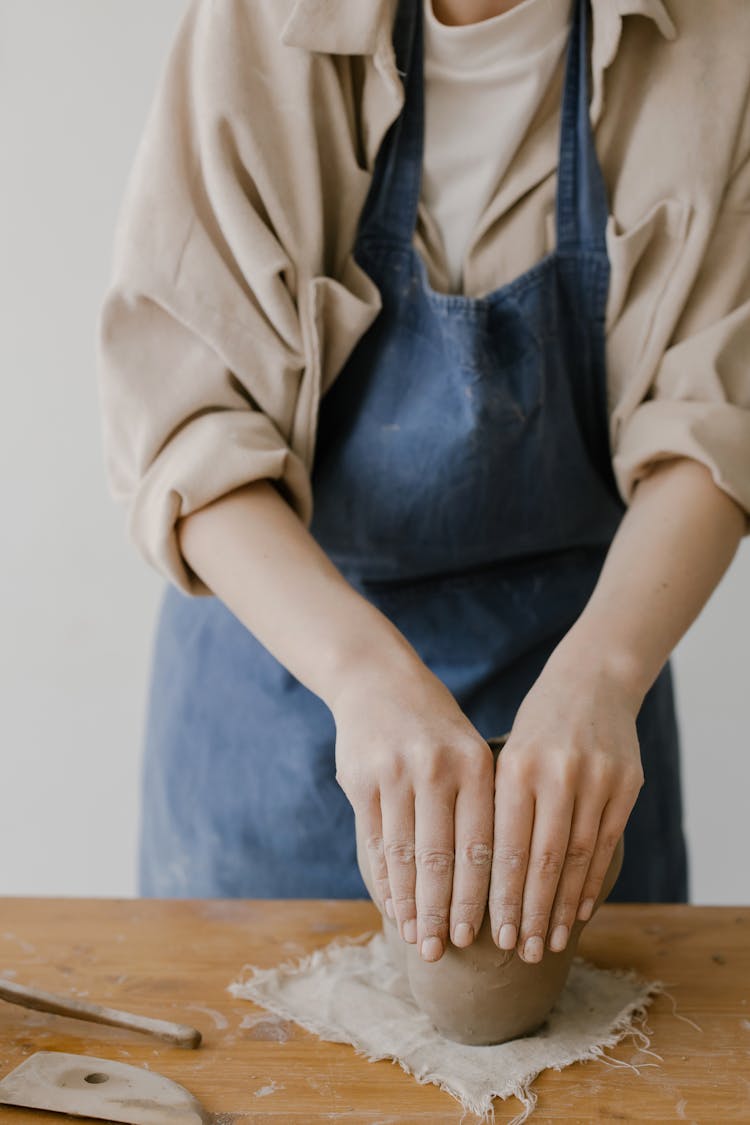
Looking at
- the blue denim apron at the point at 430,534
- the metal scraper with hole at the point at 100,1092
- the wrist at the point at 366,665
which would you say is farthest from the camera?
the blue denim apron at the point at 430,534

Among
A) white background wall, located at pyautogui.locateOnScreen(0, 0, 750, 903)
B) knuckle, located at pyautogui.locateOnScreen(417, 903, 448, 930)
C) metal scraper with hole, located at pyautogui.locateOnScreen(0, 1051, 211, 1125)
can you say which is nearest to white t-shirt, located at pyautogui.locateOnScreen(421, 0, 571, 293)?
knuckle, located at pyautogui.locateOnScreen(417, 903, 448, 930)

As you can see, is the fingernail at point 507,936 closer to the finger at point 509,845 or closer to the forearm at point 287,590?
the finger at point 509,845

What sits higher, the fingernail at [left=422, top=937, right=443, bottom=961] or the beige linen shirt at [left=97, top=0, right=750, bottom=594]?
the beige linen shirt at [left=97, top=0, right=750, bottom=594]

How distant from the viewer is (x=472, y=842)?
77 cm

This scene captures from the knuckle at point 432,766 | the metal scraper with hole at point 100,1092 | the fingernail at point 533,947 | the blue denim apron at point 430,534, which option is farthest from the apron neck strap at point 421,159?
the metal scraper with hole at point 100,1092

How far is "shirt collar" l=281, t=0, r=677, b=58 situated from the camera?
36.8 inches

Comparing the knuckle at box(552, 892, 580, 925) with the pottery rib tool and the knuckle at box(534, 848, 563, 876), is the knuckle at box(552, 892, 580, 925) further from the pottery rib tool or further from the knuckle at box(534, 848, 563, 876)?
the pottery rib tool

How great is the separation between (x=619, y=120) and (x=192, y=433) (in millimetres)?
448

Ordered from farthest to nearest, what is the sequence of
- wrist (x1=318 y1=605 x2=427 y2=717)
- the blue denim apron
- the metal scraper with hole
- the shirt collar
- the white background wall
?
the white background wall → the blue denim apron → the shirt collar → wrist (x1=318 y1=605 x2=427 y2=717) → the metal scraper with hole

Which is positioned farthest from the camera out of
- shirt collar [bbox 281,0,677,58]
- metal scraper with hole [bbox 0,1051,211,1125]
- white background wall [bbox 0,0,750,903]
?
white background wall [bbox 0,0,750,903]

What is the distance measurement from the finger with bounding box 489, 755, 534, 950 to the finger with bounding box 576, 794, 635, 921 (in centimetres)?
5

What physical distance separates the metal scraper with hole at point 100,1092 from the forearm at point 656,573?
15.0 inches

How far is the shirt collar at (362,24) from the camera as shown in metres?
0.94

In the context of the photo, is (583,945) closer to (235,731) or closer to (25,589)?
(235,731)
